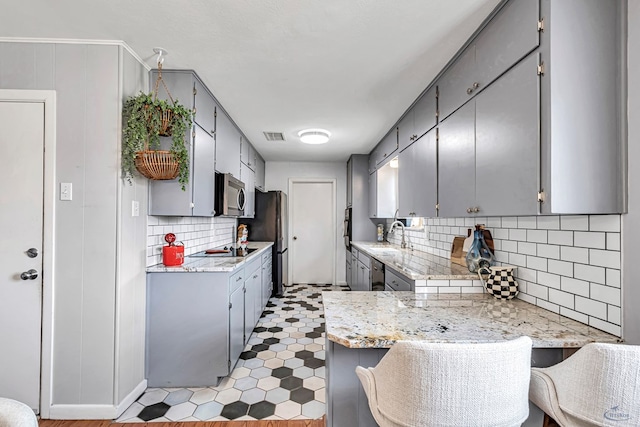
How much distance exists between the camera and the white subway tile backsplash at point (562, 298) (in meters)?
1.41

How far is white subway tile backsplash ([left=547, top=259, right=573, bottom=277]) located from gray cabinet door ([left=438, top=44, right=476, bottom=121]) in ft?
3.18

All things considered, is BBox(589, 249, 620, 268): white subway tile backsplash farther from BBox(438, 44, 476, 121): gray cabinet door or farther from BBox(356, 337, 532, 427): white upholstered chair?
BBox(438, 44, 476, 121): gray cabinet door

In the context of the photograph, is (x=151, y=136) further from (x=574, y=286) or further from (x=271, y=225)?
(x=271, y=225)

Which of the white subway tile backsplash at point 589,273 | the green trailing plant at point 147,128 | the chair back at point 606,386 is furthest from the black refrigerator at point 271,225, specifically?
the chair back at point 606,386

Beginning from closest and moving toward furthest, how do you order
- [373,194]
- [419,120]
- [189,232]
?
[419,120] < [189,232] < [373,194]

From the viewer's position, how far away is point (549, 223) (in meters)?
1.57

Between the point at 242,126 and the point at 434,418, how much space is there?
3302 millimetres

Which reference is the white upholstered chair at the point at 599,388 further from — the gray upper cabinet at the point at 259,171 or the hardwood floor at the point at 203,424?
the gray upper cabinet at the point at 259,171

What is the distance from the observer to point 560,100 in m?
1.18

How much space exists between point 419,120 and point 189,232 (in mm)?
2309

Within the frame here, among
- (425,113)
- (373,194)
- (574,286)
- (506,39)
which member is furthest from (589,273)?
(373,194)

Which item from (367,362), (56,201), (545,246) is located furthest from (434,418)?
(56,201)

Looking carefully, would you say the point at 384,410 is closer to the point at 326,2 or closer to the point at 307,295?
the point at 326,2

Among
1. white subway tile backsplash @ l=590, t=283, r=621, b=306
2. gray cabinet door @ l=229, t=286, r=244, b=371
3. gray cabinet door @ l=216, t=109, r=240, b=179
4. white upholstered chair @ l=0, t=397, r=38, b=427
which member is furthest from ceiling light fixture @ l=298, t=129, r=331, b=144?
white upholstered chair @ l=0, t=397, r=38, b=427
